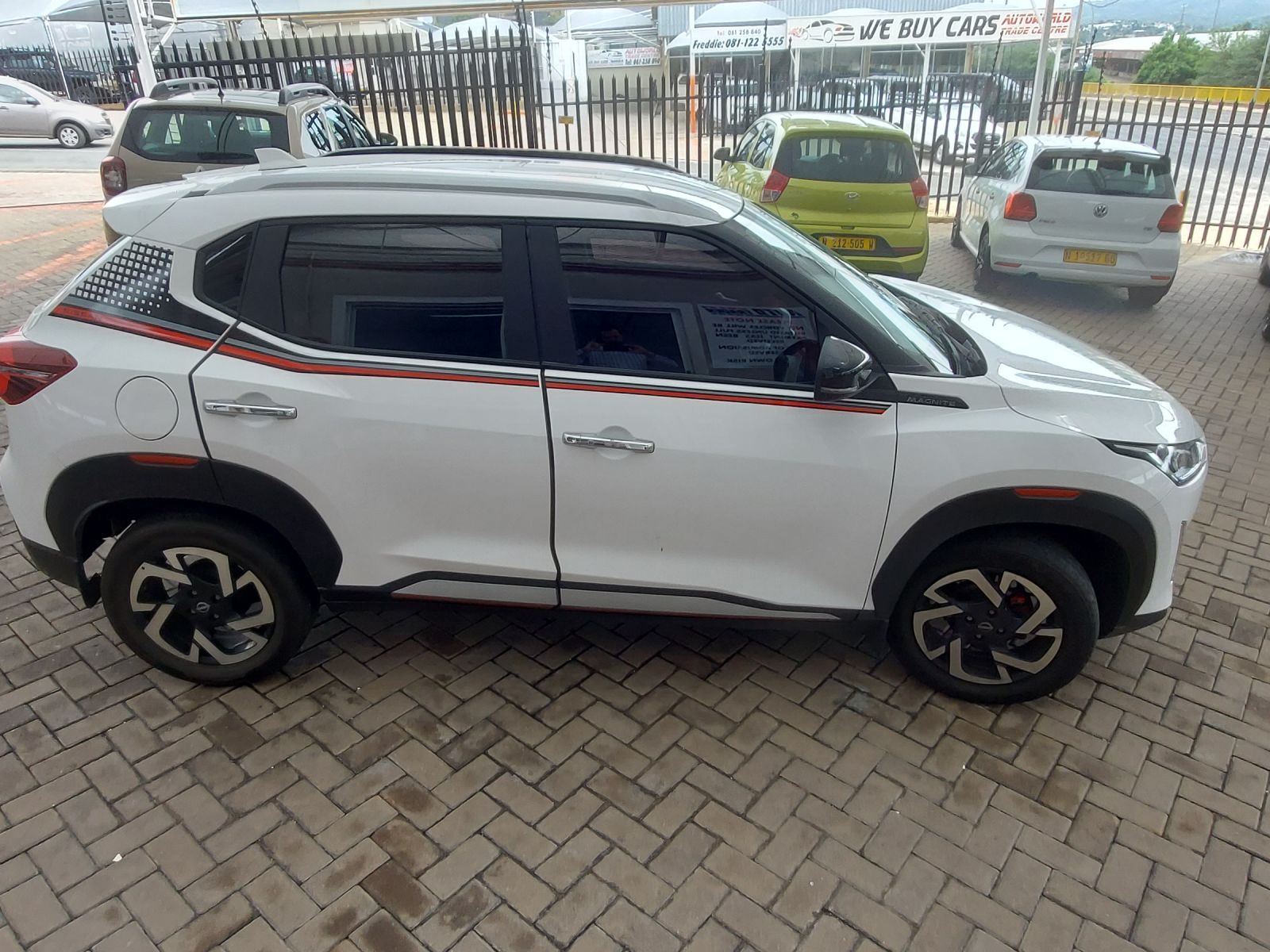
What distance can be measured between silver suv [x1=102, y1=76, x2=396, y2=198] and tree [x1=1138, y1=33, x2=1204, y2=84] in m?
38.5

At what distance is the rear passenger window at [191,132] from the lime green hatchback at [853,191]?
4.83 metres

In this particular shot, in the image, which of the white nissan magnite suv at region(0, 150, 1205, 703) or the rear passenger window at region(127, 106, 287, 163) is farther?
the rear passenger window at region(127, 106, 287, 163)

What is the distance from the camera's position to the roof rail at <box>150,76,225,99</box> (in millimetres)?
8820

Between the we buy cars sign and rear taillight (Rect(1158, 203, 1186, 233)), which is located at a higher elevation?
the we buy cars sign

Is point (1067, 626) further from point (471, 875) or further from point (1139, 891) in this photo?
point (471, 875)

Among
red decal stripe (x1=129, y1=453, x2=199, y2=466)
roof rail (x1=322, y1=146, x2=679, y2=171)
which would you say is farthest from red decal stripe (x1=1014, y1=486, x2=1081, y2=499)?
red decal stripe (x1=129, y1=453, x2=199, y2=466)

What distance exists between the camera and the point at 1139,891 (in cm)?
256

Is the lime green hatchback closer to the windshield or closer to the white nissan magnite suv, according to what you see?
the windshield

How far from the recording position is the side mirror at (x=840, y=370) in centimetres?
268

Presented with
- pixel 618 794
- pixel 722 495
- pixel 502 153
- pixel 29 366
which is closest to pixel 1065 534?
pixel 722 495

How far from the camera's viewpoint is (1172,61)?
3631cm

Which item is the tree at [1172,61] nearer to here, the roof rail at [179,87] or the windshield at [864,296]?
the roof rail at [179,87]

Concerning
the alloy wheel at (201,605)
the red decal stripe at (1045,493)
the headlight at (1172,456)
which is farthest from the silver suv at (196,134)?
the headlight at (1172,456)

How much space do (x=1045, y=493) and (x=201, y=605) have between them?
293 cm
